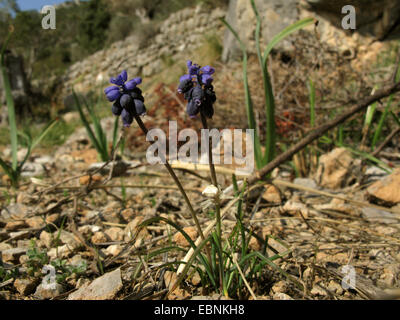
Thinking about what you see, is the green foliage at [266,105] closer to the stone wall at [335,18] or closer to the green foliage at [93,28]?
the stone wall at [335,18]

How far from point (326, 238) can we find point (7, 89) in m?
2.86

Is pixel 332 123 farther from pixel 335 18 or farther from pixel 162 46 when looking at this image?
pixel 162 46

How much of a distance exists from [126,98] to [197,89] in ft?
0.73

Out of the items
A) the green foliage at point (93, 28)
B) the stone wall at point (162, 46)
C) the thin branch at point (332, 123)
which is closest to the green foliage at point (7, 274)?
the thin branch at point (332, 123)

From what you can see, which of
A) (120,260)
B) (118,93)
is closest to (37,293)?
(120,260)

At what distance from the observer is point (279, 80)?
142 inches

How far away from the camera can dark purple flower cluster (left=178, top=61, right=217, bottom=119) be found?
3.21 ft

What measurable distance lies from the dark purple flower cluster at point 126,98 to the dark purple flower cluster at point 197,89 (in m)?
0.14

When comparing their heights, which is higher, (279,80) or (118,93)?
(279,80)

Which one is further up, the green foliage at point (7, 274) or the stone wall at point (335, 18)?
the stone wall at point (335, 18)

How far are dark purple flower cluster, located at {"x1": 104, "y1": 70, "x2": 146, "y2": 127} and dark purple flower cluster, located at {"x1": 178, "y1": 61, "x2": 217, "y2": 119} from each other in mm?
139

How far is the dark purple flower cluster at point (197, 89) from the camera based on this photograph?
0.98m
